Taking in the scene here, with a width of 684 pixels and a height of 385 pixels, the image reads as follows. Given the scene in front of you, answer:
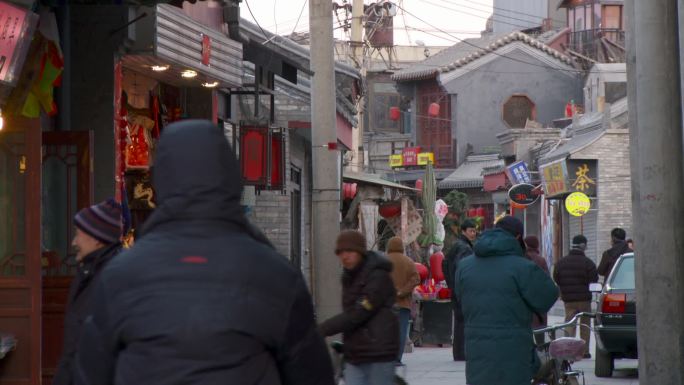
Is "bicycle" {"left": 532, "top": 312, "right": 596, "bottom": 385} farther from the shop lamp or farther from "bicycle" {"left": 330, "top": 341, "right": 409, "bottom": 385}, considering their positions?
the shop lamp

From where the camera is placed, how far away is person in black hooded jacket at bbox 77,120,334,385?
350 cm

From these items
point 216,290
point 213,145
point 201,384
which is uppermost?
point 213,145

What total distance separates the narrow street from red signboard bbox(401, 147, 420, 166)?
41.8 m

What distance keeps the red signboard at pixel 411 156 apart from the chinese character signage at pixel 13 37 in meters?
52.6

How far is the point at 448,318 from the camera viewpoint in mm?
21469

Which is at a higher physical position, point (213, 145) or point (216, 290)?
point (213, 145)

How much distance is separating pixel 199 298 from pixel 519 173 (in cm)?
4573

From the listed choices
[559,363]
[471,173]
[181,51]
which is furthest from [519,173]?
[559,363]

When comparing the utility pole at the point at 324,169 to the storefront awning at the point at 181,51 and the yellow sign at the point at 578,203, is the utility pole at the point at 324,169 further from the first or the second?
the yellow sign at the point at 578,203

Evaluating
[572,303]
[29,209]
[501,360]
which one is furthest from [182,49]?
[572,303]

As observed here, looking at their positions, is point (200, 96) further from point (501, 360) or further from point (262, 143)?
point (501, 360)

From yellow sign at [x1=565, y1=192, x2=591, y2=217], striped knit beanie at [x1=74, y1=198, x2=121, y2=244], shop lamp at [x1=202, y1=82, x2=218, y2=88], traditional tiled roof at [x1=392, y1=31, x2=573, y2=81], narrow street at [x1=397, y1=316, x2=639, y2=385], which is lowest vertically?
narrow street at [x1=397, y1=316, x2=639, y2=385]

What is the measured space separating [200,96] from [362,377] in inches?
289

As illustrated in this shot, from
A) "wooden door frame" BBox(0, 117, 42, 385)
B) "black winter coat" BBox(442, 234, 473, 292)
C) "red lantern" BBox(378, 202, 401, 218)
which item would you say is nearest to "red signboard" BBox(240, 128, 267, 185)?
"black winter coat" BBox(442, 234, 473, 292)
